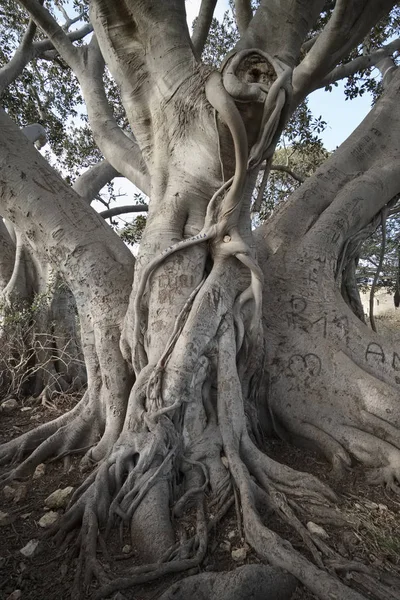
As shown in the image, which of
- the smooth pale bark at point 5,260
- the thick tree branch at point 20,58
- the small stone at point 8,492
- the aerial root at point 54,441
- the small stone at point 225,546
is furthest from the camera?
the thick tree branch at point 20,58

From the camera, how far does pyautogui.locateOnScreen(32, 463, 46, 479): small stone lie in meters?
2.14

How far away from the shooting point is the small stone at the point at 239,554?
4.49 feet

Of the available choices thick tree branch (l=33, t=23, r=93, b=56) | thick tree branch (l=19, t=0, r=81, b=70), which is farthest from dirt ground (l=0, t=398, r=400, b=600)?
thick tree branch (l=33, t=23, r=93, b=56)

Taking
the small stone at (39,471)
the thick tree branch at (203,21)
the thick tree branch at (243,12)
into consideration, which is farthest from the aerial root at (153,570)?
the thick tree branch at (203,21)

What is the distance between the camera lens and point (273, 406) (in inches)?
98.3

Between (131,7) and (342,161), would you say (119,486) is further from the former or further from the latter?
(342,161)

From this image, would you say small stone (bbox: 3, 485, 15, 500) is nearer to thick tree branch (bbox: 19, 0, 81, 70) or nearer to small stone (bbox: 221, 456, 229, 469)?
small stone (bbox: 221, 456, 229, 469)

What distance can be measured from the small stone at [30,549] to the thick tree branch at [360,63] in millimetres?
4857

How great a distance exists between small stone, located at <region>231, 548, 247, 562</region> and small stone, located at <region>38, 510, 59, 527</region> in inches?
33.2

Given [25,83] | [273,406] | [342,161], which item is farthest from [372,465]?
[25,83]

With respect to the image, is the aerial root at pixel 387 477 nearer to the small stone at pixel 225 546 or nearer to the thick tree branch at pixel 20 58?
Result: the small stone at pixel 225 546

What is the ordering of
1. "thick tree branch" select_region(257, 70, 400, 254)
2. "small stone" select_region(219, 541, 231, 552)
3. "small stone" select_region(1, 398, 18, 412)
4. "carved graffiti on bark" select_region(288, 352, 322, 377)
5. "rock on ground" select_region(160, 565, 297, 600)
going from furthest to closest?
1. "small stone" select_region(1, 398, 18, 412)
2. "thick tree branch" select_region(257, 70, 400, 254)
3. "carved graffiti on bark" select_region(288, 352, 322, 377)
4. "small stone" select_region(219, 541, 231, 552)
5. "rock on ground" select_region(160, 565, 297, 600)

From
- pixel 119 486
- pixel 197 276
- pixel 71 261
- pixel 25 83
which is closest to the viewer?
pixel 119 486

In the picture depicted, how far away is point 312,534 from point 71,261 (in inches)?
86.2
